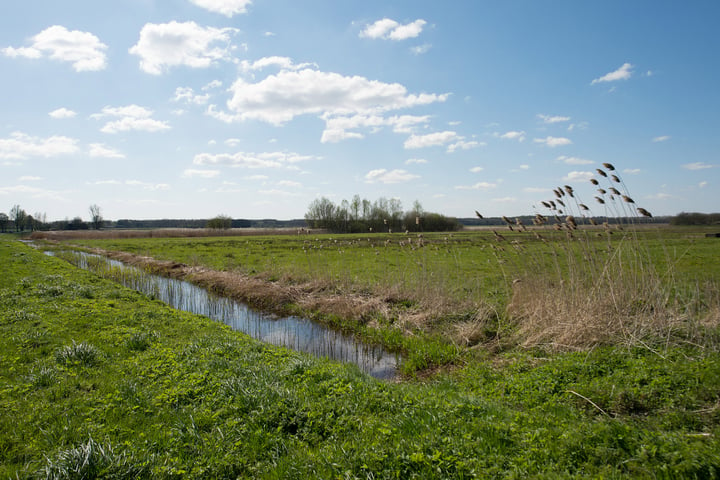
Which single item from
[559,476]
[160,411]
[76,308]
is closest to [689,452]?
[559,476]

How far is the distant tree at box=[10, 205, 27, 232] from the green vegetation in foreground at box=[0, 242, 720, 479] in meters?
160

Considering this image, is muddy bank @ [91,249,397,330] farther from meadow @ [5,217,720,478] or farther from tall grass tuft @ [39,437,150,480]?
tall grass tuft @ [39,437,150,480]

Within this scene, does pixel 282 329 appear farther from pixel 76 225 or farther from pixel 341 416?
pixel 76 225

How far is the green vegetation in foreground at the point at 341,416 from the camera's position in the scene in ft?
11.8

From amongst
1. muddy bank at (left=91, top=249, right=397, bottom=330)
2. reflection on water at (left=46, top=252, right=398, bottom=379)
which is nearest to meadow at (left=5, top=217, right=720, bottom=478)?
reflection on water at (left=46, top=252, right=398, bottom=379)

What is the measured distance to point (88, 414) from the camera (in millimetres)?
4977

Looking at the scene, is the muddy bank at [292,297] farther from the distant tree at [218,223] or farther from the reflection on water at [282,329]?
the distant tree at [218,223]

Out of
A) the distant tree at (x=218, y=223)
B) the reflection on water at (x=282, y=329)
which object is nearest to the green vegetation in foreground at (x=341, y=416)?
the reflection on water at (x=282, y=329)

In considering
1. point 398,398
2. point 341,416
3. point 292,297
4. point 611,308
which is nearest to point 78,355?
point 341,416

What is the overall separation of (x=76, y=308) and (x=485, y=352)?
1206cm

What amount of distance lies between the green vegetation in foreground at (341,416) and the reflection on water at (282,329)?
218cm

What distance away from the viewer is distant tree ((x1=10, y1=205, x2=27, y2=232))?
404ft

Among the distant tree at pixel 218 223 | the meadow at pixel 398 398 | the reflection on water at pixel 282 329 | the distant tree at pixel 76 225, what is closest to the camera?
the meadow at pixel 398 398

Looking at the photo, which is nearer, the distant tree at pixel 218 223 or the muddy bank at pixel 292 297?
the muddy bank at pixel 292 297
